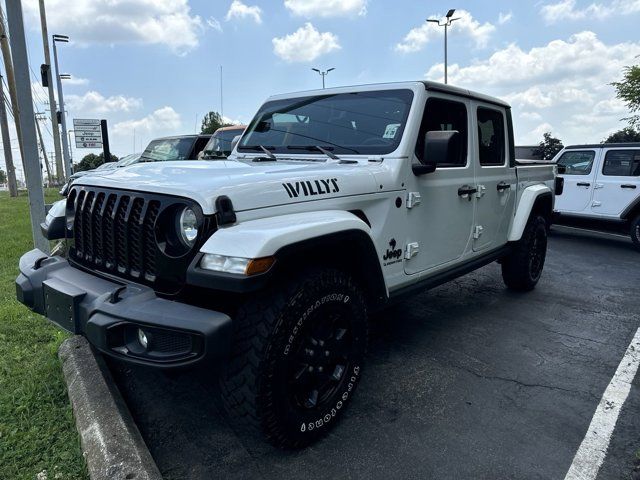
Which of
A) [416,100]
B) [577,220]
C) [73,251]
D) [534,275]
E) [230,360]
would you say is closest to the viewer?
[230,360]

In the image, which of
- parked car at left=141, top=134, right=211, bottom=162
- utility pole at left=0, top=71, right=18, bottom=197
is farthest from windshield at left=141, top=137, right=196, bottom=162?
utility pole at left=0, top=71, right=18, bottom=197

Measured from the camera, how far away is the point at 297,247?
216 centimetres

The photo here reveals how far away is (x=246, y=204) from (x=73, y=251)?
1.26 m

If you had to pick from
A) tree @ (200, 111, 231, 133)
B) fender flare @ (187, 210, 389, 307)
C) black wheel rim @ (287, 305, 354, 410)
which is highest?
tree @ (200, 111, 231, 133)

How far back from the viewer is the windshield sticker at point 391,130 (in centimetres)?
322

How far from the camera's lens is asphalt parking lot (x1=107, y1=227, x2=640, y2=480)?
2355mm

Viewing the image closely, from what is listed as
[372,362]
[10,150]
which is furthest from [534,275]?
[10,150]

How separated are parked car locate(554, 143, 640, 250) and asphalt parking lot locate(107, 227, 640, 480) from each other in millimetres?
4467

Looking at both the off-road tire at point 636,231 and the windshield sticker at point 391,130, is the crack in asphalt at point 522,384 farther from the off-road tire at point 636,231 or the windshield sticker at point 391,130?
the off-road tire at point 636,231

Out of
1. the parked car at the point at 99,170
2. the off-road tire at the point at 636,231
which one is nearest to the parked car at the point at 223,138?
the parked car at the point at 99,170

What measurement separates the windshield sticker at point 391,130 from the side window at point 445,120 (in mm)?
184

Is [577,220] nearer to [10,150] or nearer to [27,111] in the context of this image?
[27,111]

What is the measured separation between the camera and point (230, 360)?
2.16m

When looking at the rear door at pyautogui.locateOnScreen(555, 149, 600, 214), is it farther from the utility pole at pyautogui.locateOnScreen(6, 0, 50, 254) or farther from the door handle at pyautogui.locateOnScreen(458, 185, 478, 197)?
the utility pole at pyautogui.locateOnScreen(6, 0, 50, 254)
